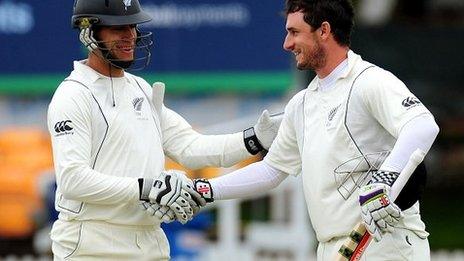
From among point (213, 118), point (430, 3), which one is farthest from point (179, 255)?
point (430, 3)

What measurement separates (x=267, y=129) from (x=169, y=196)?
2.54 feet

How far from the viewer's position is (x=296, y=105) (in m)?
7.14

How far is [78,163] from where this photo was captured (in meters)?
7.01

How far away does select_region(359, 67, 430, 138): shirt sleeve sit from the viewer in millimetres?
6559

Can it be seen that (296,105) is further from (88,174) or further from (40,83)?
(40,83)

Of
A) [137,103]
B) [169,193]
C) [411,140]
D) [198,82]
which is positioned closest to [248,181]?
[169,193]

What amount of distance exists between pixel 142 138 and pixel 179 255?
15.8 ft

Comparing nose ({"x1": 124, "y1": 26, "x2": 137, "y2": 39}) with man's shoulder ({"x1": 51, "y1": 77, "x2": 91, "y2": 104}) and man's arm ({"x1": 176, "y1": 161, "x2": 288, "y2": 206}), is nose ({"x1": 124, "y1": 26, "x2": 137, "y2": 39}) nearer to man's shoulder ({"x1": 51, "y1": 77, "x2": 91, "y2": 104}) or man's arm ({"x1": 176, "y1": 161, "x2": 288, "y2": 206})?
man's shoulder ({"x1": 51, "y1": 77, "x2": 91, "y2": 104})

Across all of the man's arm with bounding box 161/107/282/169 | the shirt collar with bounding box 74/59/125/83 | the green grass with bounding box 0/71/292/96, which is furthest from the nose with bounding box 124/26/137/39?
the green grass with bounding box 0/71/292/96

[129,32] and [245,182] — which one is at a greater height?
[129,32]

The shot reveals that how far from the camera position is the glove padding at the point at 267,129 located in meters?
7.62

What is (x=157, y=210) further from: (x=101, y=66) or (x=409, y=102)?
(x=409, y=102)

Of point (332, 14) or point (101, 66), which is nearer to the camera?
point (332, 14)

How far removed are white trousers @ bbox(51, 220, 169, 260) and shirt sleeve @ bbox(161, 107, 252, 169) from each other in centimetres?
56
